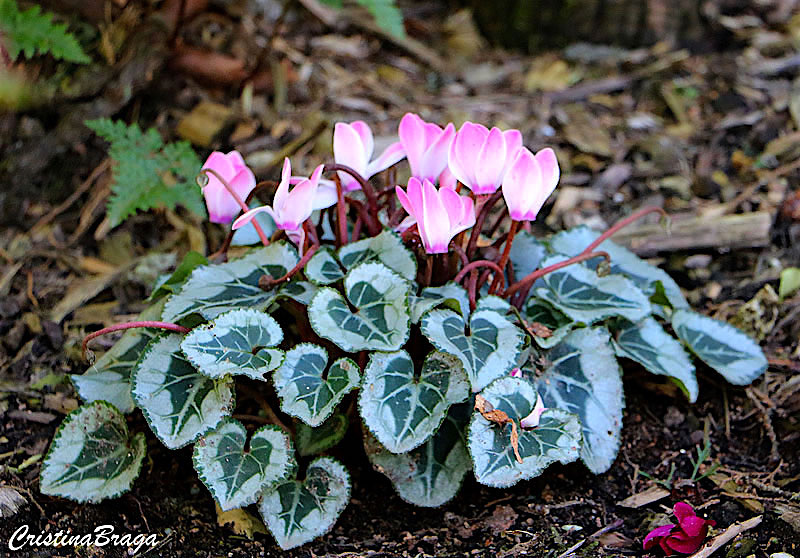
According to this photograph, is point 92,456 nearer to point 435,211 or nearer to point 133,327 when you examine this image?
point 133,327

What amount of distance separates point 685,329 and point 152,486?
5.17ft

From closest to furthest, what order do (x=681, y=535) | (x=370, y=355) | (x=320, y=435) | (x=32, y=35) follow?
(x=681, y=535) < (x=370, y=355) < (x=320, y=435) < (x=32, y=35)

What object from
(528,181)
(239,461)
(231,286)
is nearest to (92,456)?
(239,461)

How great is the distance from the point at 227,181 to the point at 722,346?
1501 mm

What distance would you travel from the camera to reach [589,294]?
2172 mm

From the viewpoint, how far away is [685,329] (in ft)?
7.60

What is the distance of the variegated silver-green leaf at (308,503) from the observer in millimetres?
1791

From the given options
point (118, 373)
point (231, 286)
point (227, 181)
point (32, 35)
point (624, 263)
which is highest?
point (32, 35)

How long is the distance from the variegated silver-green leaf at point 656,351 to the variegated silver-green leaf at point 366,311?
0.68m

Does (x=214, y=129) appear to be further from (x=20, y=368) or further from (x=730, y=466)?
(x=730, y=466)

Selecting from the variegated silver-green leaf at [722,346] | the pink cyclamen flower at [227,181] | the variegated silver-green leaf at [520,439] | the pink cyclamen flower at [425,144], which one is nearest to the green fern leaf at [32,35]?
the pink cyclamen flower at [227,181]

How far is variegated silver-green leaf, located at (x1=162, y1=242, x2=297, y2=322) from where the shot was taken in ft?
6.27

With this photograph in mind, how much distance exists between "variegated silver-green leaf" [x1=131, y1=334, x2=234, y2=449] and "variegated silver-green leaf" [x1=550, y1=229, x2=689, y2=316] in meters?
1.10

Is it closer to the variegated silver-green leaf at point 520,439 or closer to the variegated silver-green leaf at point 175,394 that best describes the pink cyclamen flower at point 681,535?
the variegated silver-green leaf at point 520,439
